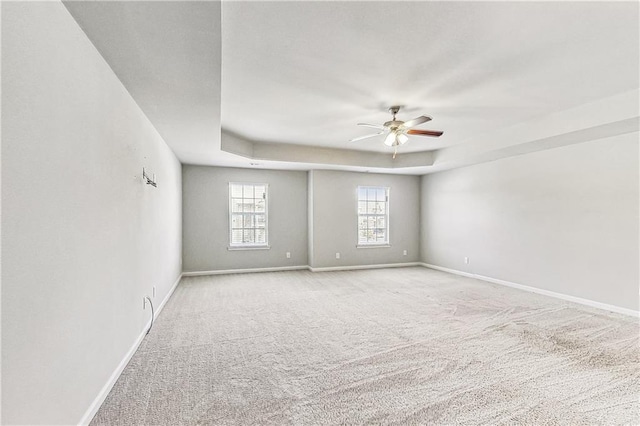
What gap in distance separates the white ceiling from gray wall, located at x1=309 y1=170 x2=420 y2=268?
8.71 feet

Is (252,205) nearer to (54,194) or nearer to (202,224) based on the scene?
(202,224)

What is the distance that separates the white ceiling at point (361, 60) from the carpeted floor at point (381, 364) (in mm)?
2302

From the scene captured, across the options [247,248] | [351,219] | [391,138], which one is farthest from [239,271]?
[391,138]

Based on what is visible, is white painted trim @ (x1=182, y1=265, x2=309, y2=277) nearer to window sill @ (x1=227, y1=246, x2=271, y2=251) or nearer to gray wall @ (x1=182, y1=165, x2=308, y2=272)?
gray wall @ (x1=182, y1=165, x2=308, y2=272)

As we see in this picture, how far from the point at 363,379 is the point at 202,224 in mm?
5041

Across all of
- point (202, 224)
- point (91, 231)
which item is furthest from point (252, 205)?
point (91, 231)

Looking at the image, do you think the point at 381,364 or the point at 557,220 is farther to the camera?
the point at 557,220

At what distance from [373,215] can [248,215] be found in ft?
9.78

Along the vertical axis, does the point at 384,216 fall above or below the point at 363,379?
above

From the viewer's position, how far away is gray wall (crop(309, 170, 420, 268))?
696cm

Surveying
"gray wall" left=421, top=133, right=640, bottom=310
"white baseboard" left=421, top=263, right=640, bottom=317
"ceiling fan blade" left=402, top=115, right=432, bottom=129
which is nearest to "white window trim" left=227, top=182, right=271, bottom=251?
"ceiling fan blade" left=402, top=115, right=432, bottom=129

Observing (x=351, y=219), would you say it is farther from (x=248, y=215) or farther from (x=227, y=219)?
(x=227, y=219)

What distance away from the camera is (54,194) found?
150 cm

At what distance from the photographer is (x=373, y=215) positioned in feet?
24.9
